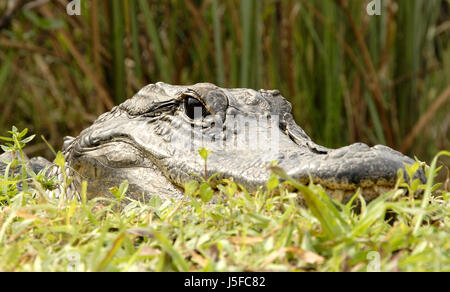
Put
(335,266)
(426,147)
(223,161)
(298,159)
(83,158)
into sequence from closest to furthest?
1. (335,266)
2. (298,159)
3. (223,161)
4. (83,158)
5. (426,147)

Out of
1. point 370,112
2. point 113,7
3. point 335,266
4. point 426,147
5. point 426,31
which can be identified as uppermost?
point 113,7

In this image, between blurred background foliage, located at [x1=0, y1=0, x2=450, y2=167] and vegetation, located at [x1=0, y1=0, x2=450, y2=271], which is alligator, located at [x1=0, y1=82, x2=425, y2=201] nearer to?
vegetation, located at [x1=0, y1=0, x2=450, y2=271]

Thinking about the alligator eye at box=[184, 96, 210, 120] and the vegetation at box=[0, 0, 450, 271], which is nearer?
the alligator eye at box=[184, 96, 210, 120]

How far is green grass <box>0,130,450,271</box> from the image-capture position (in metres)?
0.97

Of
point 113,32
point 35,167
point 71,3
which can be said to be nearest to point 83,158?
point 35,167

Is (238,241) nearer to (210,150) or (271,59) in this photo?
(210,150)

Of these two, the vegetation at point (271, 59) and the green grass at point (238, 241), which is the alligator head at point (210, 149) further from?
the vegetation at point (271, 59)

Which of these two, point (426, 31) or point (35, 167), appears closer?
A: point (35, 167)

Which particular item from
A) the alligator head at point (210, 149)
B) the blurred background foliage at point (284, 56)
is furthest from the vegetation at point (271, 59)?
the alligator head at point (210, 149)

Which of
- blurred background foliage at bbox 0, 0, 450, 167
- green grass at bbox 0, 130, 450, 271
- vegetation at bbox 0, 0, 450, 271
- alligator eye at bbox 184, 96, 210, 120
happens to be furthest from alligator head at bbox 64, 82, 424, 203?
blurred background foliage at bbox 0, 0, 450, 167

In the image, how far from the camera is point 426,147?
4.59m

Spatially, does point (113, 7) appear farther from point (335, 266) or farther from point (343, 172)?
point (335, 266)

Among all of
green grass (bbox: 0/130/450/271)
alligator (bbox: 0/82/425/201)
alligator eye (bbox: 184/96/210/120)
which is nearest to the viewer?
green grass (bbox: 0/130/450/271)

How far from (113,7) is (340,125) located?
79.9 inches
